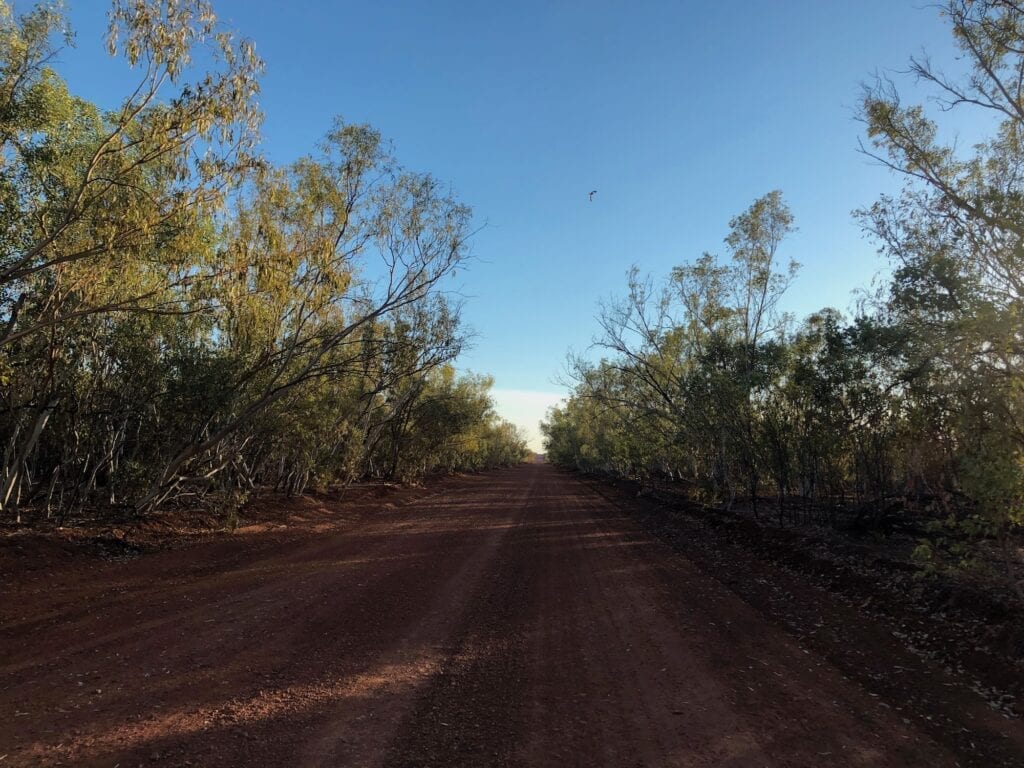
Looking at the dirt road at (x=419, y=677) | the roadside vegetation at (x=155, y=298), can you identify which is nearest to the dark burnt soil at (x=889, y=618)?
the dirt road at (x=419, y=677)

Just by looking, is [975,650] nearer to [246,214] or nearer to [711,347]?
[711,347]

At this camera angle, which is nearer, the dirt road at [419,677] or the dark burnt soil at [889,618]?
the dirt road at [419,677]

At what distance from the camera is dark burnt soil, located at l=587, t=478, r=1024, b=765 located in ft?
17.1

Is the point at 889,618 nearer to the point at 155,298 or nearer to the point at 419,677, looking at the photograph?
the point at 419,677

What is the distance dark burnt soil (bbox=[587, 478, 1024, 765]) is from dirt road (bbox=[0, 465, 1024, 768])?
0.87 ft

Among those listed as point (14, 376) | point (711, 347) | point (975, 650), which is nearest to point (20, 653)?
point (14, 376)

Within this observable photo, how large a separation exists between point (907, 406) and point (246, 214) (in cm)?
1593

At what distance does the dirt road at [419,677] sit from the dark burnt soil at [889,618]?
27 centimetres

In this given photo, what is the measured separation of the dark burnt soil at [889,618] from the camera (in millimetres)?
5223

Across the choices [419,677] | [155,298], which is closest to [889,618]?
[419,677]

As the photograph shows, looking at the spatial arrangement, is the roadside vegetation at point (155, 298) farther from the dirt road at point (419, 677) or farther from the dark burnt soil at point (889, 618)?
the dark burnt soil at point (889, 618)

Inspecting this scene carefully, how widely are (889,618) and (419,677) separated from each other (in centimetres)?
641

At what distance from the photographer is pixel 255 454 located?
64.4 feet

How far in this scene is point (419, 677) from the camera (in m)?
5.22
